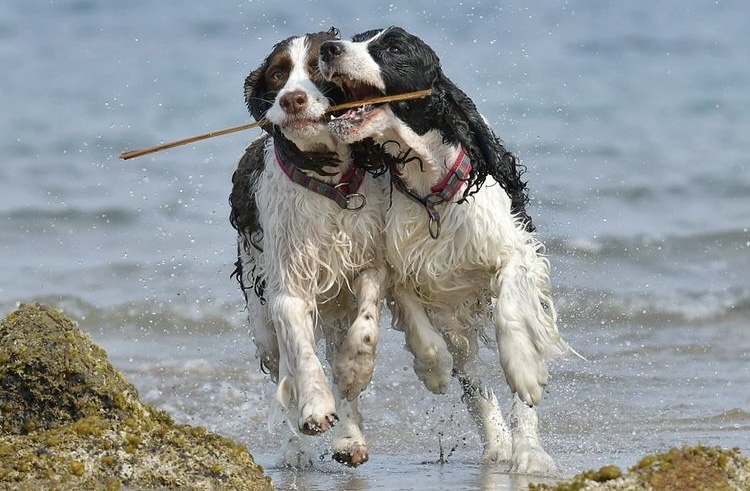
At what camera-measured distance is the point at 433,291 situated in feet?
19.3

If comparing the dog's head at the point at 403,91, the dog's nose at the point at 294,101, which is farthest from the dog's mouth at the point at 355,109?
the dog's nose at the point at 294,101

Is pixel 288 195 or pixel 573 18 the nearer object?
pixel 288 195

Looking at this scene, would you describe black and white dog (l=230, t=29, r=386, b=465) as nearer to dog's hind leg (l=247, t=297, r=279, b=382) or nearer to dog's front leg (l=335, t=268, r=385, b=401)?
dog's front leg (l=335, t=268, r=385, b=401)

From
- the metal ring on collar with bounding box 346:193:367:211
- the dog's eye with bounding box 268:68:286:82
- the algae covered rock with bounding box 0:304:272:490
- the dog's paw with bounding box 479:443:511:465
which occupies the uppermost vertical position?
the dog's eye with bounding box 268:68:286:82

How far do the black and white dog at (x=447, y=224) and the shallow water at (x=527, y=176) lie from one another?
48 centimetres

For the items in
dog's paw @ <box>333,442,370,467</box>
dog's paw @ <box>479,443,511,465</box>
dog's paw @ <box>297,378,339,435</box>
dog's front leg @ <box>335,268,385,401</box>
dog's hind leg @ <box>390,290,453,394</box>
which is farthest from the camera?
dog's paw @ <box>479,443,511,465</box>

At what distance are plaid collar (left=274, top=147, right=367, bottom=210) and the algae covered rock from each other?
120cm

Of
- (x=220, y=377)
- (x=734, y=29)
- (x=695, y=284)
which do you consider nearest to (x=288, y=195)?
(x=220, y=377)

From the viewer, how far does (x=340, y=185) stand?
18.0 ft

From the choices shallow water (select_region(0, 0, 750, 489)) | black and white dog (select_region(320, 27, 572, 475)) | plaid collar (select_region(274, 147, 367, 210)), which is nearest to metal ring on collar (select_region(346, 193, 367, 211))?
plaid collar (select_region(274, 147, 367, 210))

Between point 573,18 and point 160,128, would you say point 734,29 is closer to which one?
point 573,18

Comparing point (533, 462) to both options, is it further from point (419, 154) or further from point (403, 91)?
point (403, 91)

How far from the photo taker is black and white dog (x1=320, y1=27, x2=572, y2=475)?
5180 mm

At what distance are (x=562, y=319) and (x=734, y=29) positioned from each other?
10698mm
